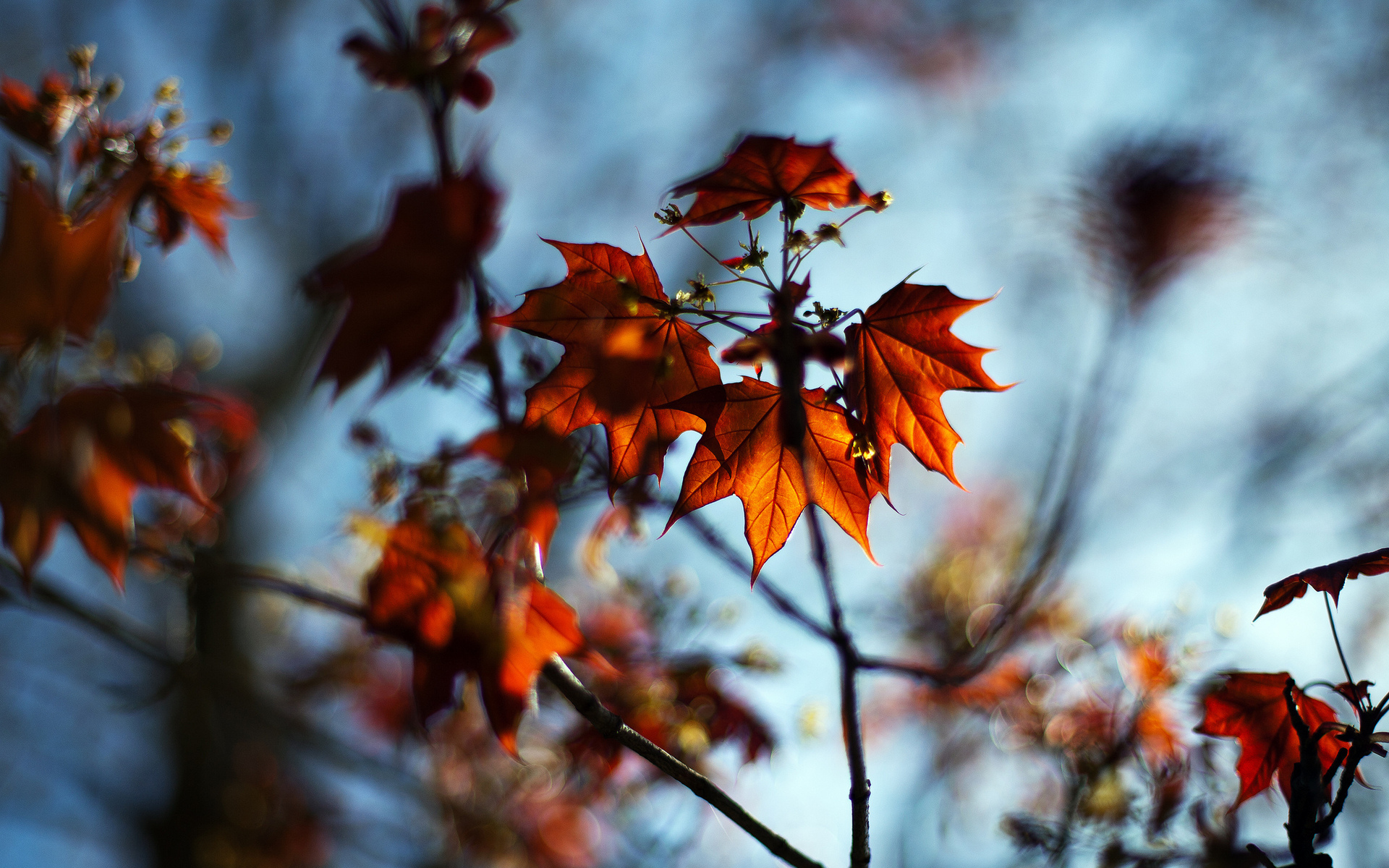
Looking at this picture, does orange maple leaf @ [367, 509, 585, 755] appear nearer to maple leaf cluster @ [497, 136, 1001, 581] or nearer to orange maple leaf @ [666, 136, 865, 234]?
maple leaf cluster @ [497, 136, 1001, 581]

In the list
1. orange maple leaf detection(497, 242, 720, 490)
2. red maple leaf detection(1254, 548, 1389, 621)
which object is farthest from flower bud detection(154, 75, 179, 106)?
red maple leaf detection(1254, 548, 1389, 621)

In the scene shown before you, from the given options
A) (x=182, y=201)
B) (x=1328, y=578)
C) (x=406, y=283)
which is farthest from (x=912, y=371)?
(x=182, y=201)

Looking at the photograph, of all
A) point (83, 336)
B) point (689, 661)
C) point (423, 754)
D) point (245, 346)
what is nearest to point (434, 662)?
point (83, 336)

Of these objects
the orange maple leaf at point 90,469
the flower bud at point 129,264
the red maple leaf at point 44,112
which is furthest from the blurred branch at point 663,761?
the red maple leaf at point 44,112

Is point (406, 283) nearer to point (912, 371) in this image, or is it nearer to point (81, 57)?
point (912, 371)

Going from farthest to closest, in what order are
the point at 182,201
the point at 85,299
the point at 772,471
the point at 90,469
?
the point at 182,201
the point at 772,471
the point at 90,469
the point at 85,299

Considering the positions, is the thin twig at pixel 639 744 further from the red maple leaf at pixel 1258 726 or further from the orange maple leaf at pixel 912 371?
the red maple leaf at pixel 1258 726
